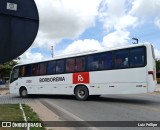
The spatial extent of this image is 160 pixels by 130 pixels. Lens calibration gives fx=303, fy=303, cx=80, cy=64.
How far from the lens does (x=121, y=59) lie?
654 inches

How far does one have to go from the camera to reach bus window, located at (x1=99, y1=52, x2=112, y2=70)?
56.5ft

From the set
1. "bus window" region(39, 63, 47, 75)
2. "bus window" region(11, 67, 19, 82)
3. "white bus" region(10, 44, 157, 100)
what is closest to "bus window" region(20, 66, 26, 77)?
"white bus" region(10, 44, 157, 100)

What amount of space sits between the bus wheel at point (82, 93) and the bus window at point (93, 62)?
1.38m

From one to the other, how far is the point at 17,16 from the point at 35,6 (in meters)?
0.25

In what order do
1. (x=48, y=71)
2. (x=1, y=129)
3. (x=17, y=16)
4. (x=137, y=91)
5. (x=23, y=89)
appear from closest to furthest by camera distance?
1. (x=17, y=16)
2. (x=1, y=129)
3. (x=137, y=91)
4. (x=48, y=71)
5. (x=23, y=89)

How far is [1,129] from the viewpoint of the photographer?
24.5 feet

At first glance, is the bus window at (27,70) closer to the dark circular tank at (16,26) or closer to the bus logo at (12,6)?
the dark circular tank at (16,26)

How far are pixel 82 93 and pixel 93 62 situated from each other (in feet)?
7.21

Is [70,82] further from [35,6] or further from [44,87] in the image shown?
[35,6]

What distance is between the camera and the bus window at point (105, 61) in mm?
17219

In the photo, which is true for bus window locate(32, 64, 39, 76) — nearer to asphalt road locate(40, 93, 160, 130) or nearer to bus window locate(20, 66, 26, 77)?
bus window locate(20, 66, 26, 77)

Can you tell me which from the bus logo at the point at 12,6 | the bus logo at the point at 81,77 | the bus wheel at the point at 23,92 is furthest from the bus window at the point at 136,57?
the bus logo at the point at 12,6

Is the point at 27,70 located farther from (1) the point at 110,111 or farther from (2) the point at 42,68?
(1) the point at 110,111

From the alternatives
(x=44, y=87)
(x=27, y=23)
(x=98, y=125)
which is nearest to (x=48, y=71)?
(x=44, y=87)
